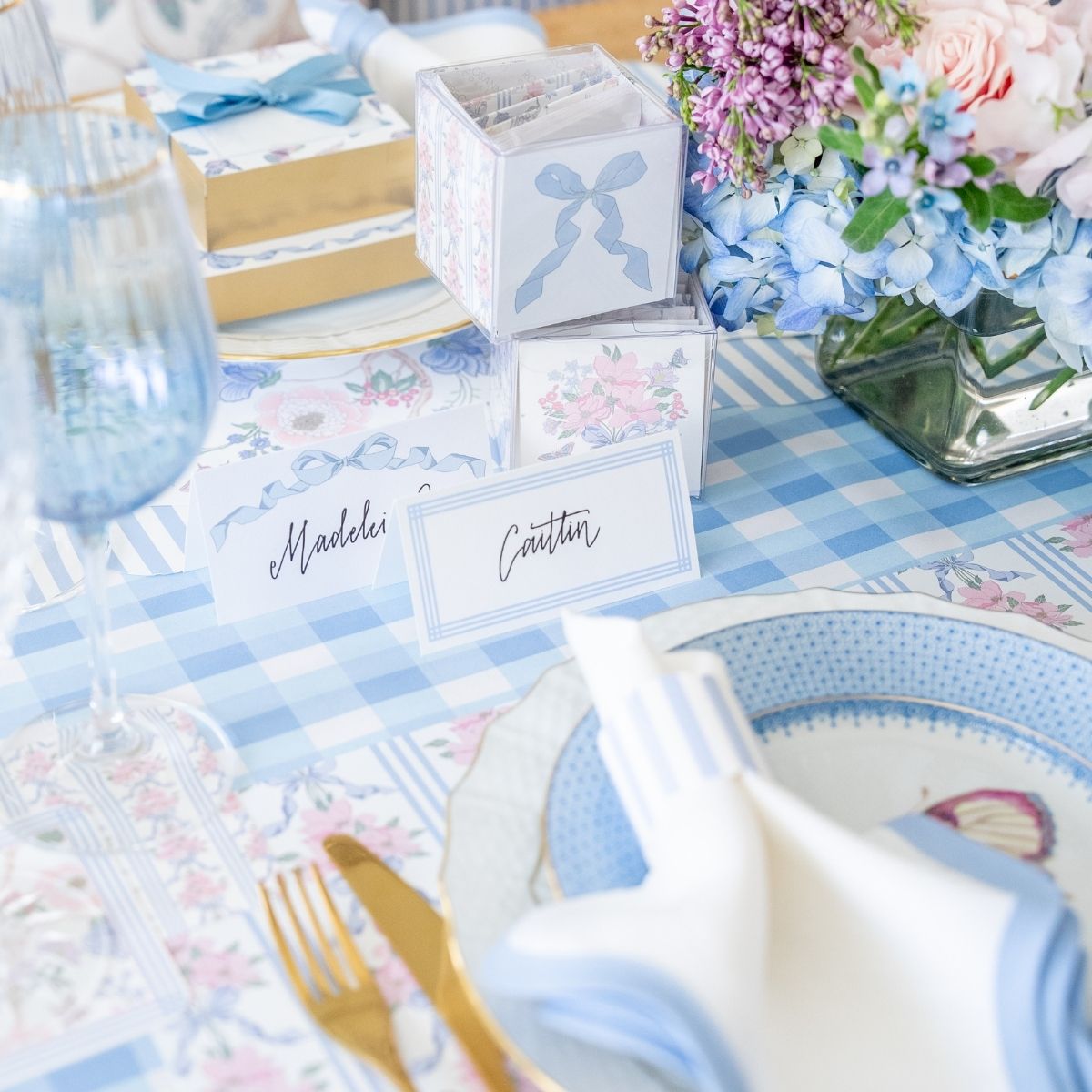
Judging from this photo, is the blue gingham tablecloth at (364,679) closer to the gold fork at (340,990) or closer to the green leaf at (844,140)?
the gold fork at (340,990)

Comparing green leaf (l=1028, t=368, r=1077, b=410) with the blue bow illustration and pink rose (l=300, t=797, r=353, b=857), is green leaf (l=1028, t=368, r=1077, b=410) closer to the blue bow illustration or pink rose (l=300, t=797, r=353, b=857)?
the blue bow illustration

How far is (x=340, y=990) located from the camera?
0.57 metres

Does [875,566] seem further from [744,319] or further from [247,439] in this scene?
[247,439]

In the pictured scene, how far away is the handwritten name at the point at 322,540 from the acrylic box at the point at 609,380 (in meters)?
0.11

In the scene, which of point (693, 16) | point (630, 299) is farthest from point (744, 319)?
point (693, 16)

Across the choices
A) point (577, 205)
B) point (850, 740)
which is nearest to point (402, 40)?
point (577, 205)

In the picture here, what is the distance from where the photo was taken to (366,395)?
1007 mm

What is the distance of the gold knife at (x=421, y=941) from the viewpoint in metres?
0.54

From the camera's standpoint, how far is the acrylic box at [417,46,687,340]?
78 cm

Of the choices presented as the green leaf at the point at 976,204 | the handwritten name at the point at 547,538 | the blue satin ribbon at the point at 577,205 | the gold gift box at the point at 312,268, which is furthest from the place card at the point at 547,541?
the gold gift box at the point at 312,268

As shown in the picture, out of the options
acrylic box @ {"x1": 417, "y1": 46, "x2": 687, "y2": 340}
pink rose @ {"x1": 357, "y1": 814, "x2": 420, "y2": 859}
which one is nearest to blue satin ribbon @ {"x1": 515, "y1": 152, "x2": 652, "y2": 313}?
acrylic box @ {"x1": 417, "y1": 46, "x2": 687, "y2": 340}

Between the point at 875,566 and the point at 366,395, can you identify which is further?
the point at 366,395

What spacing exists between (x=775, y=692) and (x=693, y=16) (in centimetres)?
38

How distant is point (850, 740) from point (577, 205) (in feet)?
1.12
